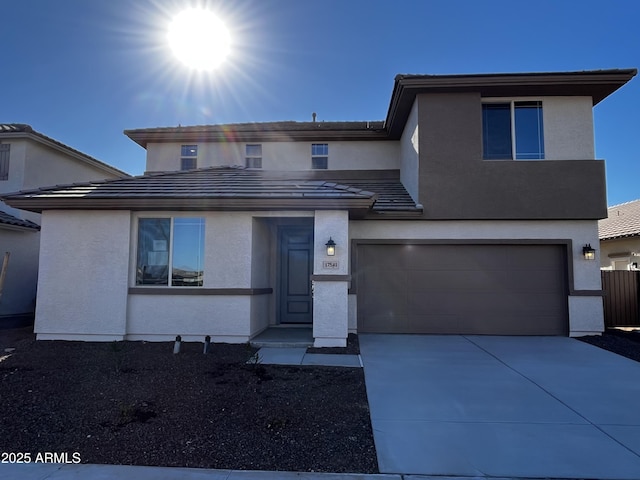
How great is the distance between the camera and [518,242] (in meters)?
10.0

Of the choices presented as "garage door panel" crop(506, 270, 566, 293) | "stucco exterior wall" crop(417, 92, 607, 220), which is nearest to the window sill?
"stucco exterior wall" crop(417, 92, 607, 220)

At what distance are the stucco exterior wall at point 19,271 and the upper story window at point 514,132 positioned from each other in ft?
51.2

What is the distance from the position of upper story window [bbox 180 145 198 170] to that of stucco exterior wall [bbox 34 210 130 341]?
509 cm

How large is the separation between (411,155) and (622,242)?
1103 centimetres

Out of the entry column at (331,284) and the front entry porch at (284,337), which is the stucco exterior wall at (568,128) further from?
the front entry porch at (284,337)

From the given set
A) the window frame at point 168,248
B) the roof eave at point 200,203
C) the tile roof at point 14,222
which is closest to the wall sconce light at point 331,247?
the roof eave at point 200,203

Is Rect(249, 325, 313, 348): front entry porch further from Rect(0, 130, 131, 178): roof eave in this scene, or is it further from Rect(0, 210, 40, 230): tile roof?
Rect(0, 130, 131, 178): roof eave

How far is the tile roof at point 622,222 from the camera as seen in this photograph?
15429 mm

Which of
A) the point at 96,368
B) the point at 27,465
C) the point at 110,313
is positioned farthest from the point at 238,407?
the point at 110,313

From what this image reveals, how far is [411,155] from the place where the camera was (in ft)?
36.5

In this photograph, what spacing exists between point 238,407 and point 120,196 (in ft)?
18.8

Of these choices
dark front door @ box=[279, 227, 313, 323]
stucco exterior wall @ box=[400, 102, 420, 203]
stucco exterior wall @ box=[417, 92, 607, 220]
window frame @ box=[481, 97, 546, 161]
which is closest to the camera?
stucco exterior wall @ box=[417, 92, 607, 220]

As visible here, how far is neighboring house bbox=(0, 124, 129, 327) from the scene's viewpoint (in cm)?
1327

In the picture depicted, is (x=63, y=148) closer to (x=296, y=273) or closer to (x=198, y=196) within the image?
(x=198, y=196)
